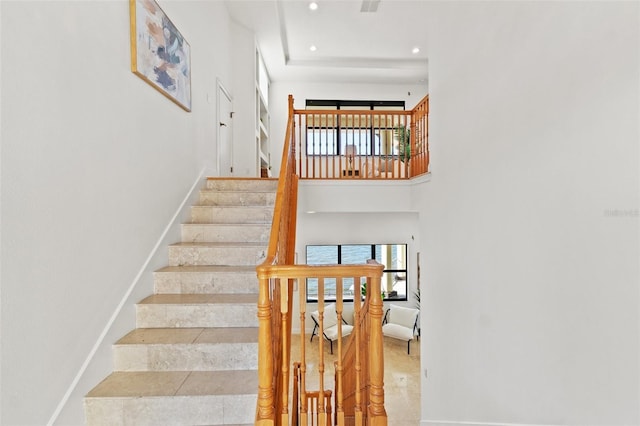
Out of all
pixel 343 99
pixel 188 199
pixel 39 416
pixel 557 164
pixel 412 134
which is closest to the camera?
pixel 39 416

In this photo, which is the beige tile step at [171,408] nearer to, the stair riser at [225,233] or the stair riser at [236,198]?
the stair riser at [225,233]

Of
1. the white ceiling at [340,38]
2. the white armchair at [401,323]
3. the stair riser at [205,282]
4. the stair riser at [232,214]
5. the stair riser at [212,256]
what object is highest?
the white ceiling at [340,38]

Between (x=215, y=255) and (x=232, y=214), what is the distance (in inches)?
23.8

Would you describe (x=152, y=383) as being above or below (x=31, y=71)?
below

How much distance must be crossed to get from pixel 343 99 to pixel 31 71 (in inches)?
274

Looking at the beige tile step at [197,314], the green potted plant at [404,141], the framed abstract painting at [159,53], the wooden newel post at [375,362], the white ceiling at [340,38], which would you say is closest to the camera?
the wooden newel post at [375,362]

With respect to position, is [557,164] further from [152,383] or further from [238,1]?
[238,1]

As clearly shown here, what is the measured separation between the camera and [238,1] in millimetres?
4773

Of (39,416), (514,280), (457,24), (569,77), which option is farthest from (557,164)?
(39,416)

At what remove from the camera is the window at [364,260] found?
24.0 feet

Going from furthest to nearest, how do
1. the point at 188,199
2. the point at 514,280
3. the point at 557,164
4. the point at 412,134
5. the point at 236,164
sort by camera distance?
the point at 236,164, the point at 412,134, the point at 188,199, the point at 514,280, the point at 557,164

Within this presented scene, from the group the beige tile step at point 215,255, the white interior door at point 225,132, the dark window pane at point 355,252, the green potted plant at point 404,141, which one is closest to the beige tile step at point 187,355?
the beige tile step at point 215,255

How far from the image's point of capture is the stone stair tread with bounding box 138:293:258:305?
2.27 m

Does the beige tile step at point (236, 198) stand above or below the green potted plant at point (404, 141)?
below
